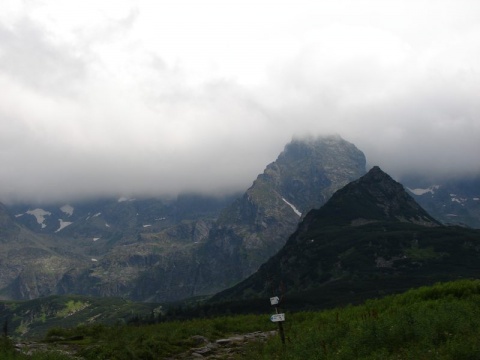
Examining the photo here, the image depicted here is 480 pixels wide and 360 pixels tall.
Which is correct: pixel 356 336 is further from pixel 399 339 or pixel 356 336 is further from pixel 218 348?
pixel 218 348

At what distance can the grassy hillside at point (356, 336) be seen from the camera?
21922 mm

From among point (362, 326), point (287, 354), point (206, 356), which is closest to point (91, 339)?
point (206, 356)

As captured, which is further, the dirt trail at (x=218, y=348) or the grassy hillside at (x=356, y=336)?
the dirt trail at (x=218, y=348)

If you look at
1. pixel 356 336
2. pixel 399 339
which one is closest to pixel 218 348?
pixel 356 336

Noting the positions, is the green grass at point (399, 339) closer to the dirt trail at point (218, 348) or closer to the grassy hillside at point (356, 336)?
the grassy hillside at point (356, 336)

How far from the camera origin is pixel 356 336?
82.7ft

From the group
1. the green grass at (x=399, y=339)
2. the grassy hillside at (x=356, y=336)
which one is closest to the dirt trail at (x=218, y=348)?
the grassy hillside at (x=356, y=336)

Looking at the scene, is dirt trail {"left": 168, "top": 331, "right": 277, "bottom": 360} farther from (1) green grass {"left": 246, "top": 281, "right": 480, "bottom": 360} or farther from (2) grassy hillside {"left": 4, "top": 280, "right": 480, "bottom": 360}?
(1) green grass {"left": 246, "top": 281, "right": 480, "bottom": 360}

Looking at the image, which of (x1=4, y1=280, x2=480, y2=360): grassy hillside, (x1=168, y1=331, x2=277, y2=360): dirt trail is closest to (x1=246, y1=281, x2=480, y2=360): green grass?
(x1=4, y1=280, x2=480, y2=360): grassy hillside

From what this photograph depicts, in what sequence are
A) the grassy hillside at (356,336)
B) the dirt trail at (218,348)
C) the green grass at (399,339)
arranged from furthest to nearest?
the dirt trail at (218,348) < the grassy hillside at (356,336) < the green grass at (399,339)

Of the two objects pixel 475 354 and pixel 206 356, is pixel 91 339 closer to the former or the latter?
pixel 206 356

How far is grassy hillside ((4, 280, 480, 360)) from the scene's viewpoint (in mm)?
21922

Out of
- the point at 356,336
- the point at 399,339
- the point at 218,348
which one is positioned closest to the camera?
the point at 399,339

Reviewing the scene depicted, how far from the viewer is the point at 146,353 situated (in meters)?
31.8
